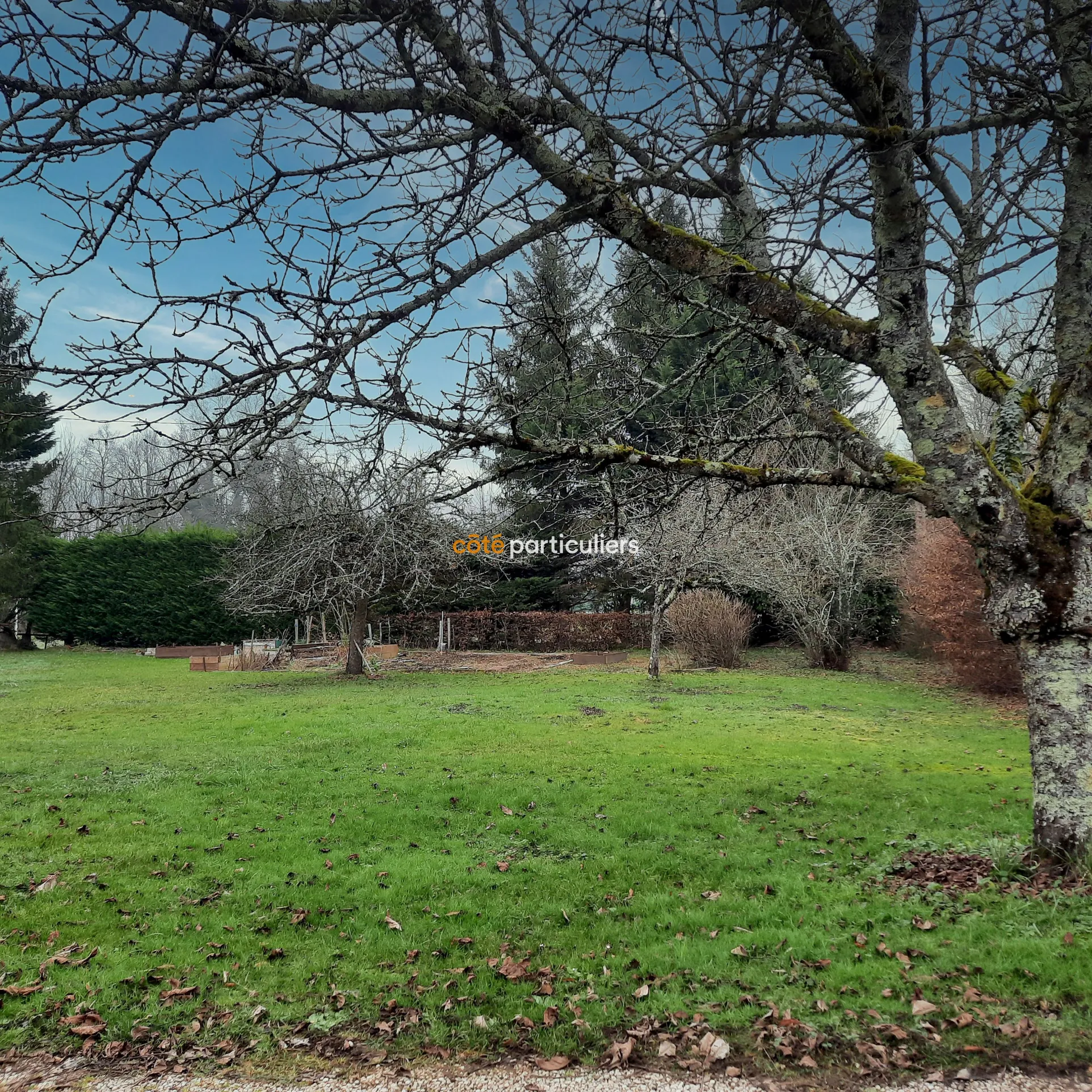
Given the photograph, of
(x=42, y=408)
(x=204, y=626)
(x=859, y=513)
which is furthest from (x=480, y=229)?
(x=204, y=626)

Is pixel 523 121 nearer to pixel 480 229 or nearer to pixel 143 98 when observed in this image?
pixel 480 229

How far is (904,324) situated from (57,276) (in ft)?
15.6

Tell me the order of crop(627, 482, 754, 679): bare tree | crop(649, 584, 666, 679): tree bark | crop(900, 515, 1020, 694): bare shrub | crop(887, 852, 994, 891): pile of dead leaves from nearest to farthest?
1. crop(887, 852, 994, 891): pile of dead leaves
2. crop(900, 515, 1020, 694): bare shrub
3. crop(627, 482, 754, 679): bare tree
4. crop(649, 584, 666, 679): tree bark

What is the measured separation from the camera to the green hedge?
23109mm

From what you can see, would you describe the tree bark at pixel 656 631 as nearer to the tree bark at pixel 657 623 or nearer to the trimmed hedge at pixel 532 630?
the tree bark at pixel 657 623

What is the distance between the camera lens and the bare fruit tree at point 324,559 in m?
8.91

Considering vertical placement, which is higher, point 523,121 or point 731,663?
point 523,121

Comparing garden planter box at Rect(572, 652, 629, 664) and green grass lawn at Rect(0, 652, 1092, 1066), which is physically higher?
garden planter box at Rect(572, 652, 629, 664)

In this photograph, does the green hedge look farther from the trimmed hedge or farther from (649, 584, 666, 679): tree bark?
(649, 584, 666, 679): tree bark

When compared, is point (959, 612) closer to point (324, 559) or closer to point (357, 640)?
point (324, 559)

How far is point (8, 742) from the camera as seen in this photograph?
9.02 m

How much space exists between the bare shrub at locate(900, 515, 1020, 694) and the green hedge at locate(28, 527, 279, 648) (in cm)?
1839

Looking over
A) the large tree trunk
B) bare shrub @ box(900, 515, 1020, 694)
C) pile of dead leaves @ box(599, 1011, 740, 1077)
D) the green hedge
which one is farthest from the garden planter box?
pile of dead leaves @ box(599, 1011, 740, 1077)

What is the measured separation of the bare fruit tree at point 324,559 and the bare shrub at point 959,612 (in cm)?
884
